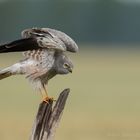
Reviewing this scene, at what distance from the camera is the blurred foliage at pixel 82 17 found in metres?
56.2

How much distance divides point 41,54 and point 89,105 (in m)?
10.5

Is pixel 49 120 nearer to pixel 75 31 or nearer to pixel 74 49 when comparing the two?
pixel 74 49

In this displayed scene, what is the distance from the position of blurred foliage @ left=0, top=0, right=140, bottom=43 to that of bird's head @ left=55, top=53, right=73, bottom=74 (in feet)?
154

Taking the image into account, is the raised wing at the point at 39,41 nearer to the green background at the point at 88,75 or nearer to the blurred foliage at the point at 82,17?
the green background at the point at 88,75

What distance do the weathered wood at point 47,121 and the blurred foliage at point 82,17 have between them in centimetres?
4803

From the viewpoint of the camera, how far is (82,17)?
6053cm

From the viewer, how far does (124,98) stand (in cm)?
1864

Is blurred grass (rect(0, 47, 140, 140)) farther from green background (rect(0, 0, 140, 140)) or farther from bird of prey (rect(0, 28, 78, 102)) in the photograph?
bird of prey (rect(0, 28, 78, 102))

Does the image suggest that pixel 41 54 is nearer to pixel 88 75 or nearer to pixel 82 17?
pixel 88 75

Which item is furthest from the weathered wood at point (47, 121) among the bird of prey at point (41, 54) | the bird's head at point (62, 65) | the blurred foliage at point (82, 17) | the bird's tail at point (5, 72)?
the blurred foliage at point (82, 17)

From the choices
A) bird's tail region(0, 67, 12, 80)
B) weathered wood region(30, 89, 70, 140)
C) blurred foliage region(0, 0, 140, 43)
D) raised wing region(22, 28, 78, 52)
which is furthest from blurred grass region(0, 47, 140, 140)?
blurred foliage region(0, 0, 140, 43)

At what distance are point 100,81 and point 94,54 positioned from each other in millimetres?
17214

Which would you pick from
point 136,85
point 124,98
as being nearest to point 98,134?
point 124,98

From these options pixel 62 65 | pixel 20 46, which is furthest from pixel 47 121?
pixel 62 65
